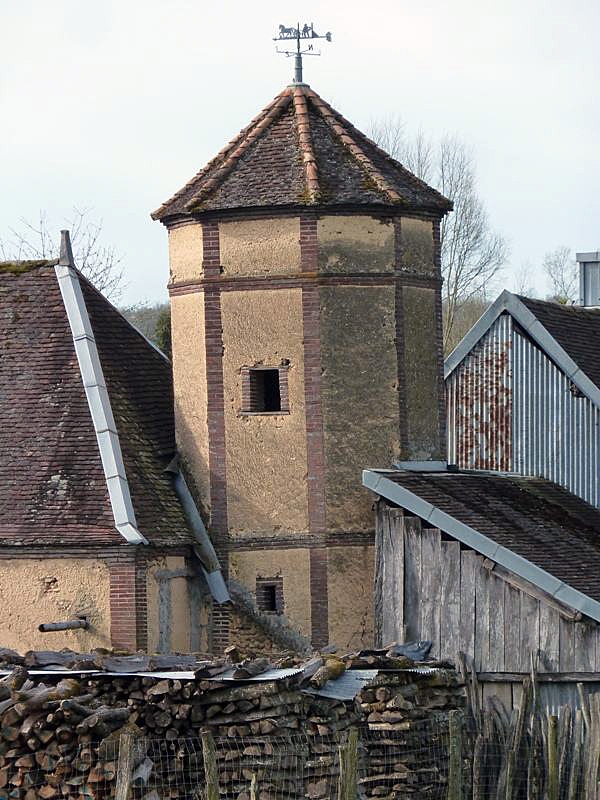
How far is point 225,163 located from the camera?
22.2 m

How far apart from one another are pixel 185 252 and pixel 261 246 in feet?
3.76

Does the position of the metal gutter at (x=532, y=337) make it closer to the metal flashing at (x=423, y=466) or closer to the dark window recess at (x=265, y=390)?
the metal flashing at (x=423, y=466)

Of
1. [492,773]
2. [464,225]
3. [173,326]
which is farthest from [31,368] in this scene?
[464,225]

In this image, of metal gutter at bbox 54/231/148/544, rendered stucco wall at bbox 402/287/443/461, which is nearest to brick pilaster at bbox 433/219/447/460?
rendered stucco wall at bbox 402/287/443/461

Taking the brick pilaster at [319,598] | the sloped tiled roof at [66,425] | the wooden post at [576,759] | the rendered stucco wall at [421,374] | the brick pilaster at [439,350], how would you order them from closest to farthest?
the wooden post at [576,759] → the sloped tiled roof at [66,425] → the brick pilaster at [319,598] → the rendered stucco wall at [421,374] → the brick pilaster at [439,350]

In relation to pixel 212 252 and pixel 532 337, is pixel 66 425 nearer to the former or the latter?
pixel 212 252

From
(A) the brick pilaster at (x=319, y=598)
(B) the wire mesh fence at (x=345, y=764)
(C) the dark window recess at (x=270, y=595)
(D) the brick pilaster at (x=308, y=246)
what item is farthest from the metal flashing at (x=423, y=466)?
(B) the wire mesh fence at (x=345, y=764)

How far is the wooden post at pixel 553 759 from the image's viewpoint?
1744 cm

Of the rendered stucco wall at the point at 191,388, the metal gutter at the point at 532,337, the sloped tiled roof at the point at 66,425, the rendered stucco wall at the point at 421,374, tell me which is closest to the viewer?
the sloped tiled roof at the point at 66,425

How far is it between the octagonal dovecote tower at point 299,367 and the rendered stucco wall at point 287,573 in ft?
0.06

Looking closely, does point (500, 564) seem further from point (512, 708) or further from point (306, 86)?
point (306, 86)

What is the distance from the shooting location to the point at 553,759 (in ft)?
57.5

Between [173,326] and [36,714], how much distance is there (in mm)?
7808

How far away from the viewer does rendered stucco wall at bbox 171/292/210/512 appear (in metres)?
21.9
